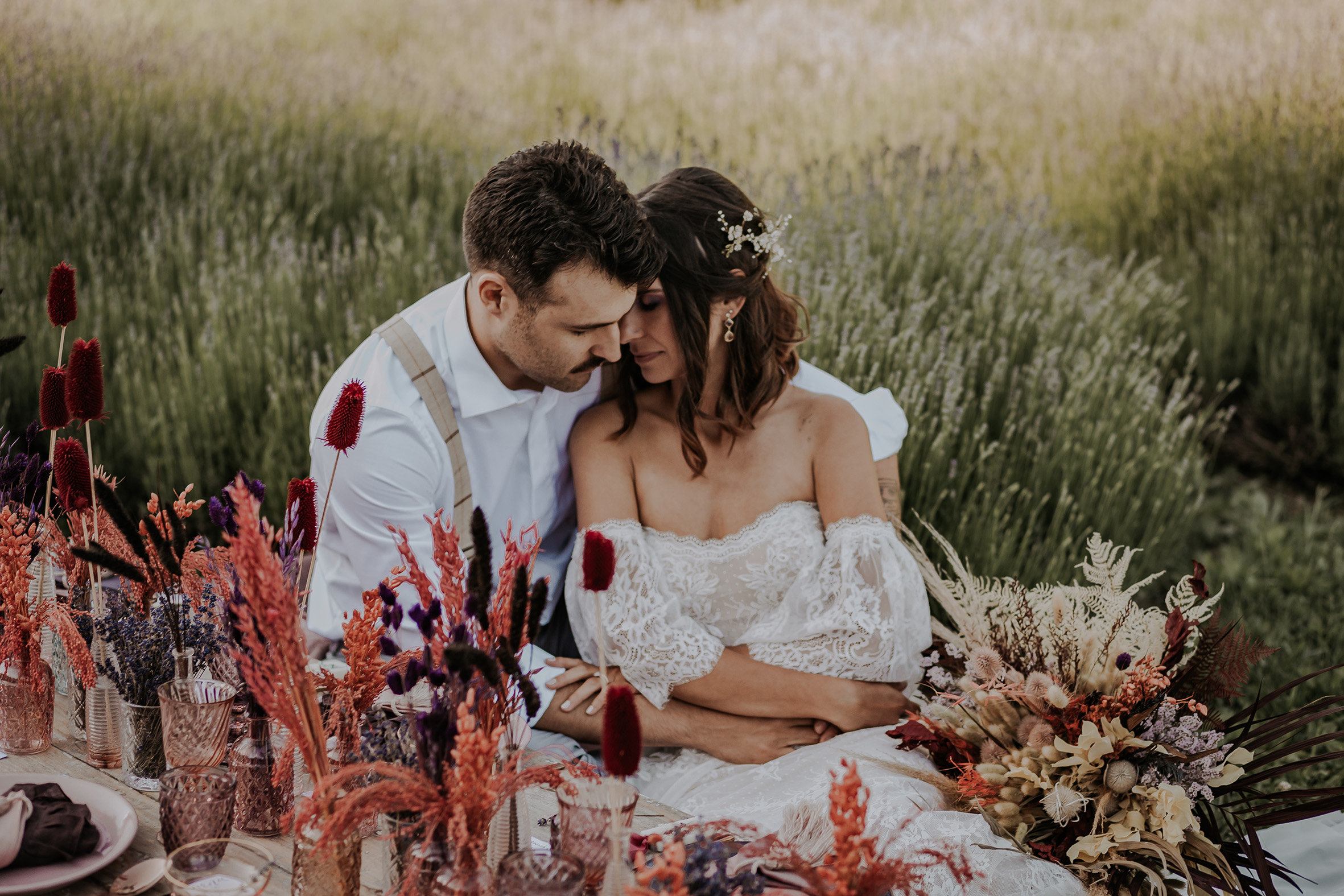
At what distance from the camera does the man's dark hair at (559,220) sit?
76.0 inches

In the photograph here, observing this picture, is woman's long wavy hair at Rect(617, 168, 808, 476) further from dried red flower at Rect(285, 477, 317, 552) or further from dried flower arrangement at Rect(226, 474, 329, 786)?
dried flower arrangement at Rect(226, 474, 329, 786)

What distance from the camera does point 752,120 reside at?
257 inches

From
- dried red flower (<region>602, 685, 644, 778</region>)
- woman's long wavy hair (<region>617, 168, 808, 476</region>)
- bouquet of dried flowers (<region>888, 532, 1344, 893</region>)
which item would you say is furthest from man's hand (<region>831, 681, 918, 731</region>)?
dried red flower (<region>602, 685, 644, 778</region>)

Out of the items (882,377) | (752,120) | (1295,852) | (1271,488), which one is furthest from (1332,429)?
(752,120)

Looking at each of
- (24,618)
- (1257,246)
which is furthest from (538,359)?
(1257,246)

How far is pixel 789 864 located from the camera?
921 mm

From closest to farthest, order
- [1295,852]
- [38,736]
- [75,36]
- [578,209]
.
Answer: [38,736]
[578,209]
[1295,852]
[75,36]

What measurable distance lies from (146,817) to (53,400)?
1.72ft

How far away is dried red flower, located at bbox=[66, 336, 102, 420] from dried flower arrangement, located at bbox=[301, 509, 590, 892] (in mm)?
451

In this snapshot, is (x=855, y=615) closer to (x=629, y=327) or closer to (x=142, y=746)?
(x=629, y=327)

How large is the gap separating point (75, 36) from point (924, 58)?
516 cm

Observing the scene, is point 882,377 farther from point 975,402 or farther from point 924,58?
point 924,58

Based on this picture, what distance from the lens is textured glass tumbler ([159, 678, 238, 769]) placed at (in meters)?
1.22

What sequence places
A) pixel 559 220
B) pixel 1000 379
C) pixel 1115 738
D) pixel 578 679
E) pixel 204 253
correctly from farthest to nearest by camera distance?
pixel 204 253 → pixel 1000 379 → pixel 578 679 → pixel 559 220 → pixel 1115 738
